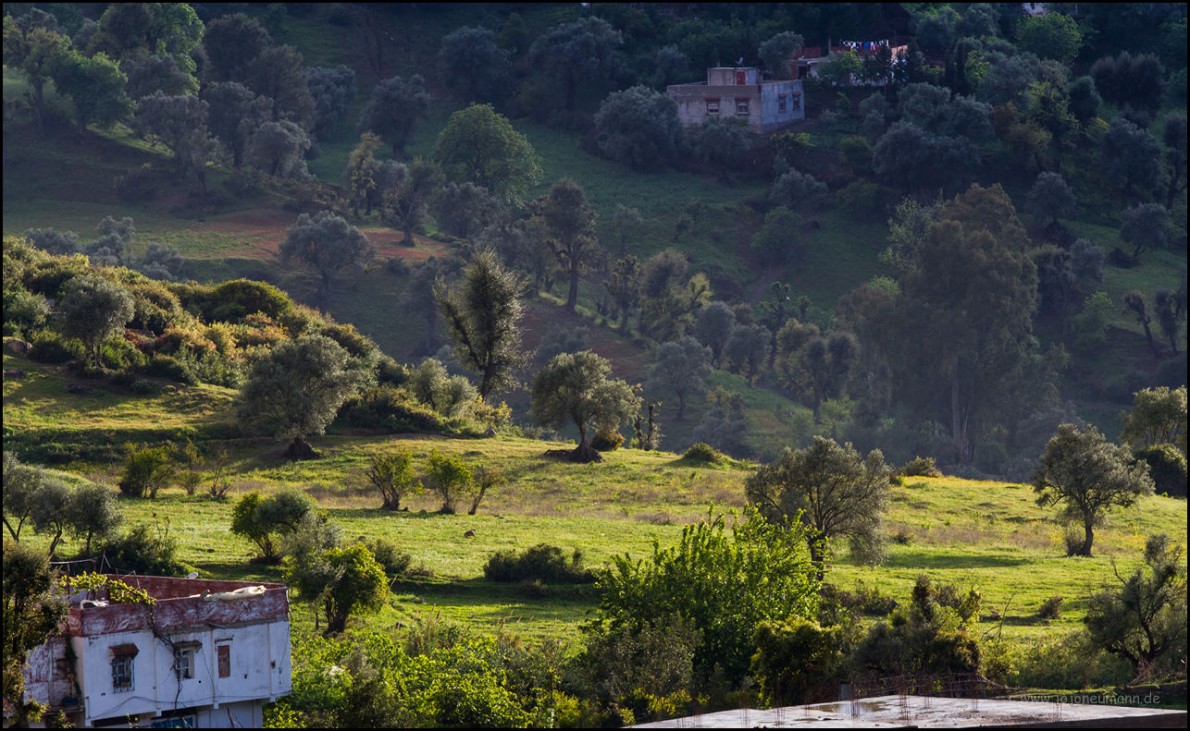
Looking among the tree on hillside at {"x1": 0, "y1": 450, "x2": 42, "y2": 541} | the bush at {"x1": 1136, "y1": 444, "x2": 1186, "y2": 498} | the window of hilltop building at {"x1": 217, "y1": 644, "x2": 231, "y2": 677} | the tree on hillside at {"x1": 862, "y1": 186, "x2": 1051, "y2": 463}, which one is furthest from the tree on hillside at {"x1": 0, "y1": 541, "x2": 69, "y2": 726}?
the tree on hillside at {"x1": 862, "y1": 186, "x2": 1051, "y2": 463}

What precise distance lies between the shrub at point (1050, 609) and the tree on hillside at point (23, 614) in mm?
34013

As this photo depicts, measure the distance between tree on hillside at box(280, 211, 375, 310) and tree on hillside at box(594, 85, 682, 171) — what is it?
4643 cm

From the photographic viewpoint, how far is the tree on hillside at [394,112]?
19175cm

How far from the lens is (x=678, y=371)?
139375 mm

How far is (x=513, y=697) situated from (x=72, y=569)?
712 inches

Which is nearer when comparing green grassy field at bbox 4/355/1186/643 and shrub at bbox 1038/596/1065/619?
shrub at bbox 1038/596/1065/619

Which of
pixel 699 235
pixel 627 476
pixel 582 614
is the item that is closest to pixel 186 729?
pixel 582 614

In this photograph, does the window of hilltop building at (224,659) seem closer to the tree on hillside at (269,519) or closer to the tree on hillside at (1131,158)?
the tree on hillside at (269,519)

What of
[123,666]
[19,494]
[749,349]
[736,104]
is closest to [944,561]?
[19,494]

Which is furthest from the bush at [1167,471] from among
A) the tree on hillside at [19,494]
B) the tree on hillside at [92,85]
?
the tree on hillside at [92,85]

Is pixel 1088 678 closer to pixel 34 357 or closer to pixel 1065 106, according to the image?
pixel 34 357

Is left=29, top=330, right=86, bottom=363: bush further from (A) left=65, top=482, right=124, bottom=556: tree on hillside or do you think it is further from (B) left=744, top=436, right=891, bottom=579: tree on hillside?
(B) left=744, top=436, right=891, bottom=579: tree on hillside

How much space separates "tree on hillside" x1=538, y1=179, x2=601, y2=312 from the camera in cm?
15862

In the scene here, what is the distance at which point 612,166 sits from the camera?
192m
